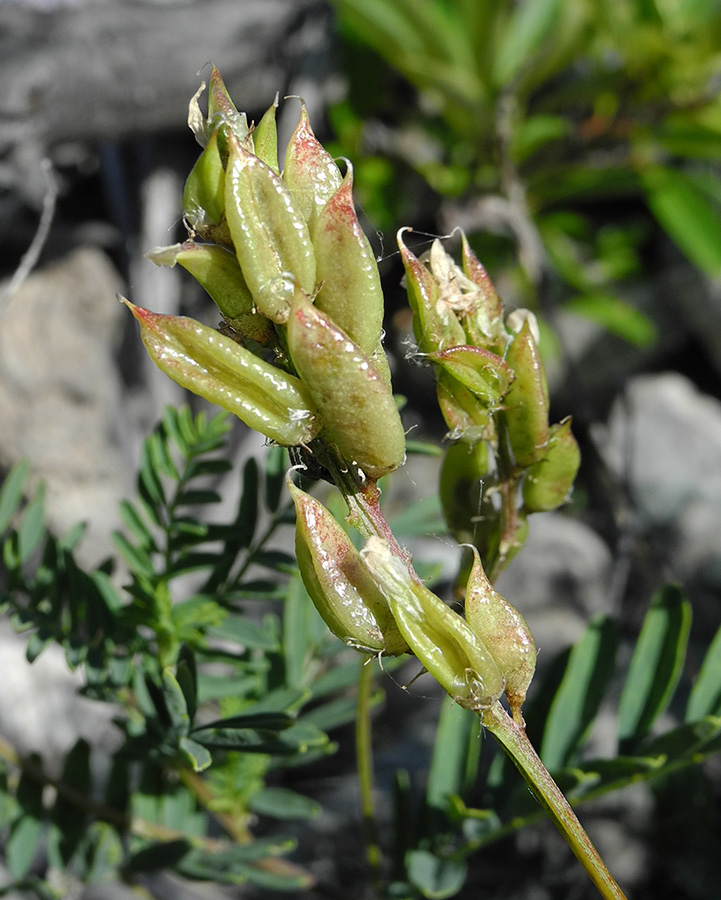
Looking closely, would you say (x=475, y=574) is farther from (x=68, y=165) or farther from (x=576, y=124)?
(x=576, y=124)

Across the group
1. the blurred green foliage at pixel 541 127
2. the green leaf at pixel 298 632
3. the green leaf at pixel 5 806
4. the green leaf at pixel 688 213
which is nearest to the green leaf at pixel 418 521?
the green leaf at pixel 298 632

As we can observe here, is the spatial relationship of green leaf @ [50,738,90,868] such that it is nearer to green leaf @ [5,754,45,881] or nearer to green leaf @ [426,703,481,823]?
green leaf @ [5,754,45,881]

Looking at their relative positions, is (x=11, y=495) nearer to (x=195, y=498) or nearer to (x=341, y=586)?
(x=195, y=498)

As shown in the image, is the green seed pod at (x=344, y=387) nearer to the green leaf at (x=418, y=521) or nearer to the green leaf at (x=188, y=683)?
the green leaf at (x=188, y=683)

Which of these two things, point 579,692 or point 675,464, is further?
point 675,464

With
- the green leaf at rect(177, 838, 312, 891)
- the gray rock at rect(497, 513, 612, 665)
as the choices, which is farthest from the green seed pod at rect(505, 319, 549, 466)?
the gray rock at rect(497, 513, 612, 665)

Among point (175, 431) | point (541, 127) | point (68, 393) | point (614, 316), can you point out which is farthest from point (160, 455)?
point (541, 127)
